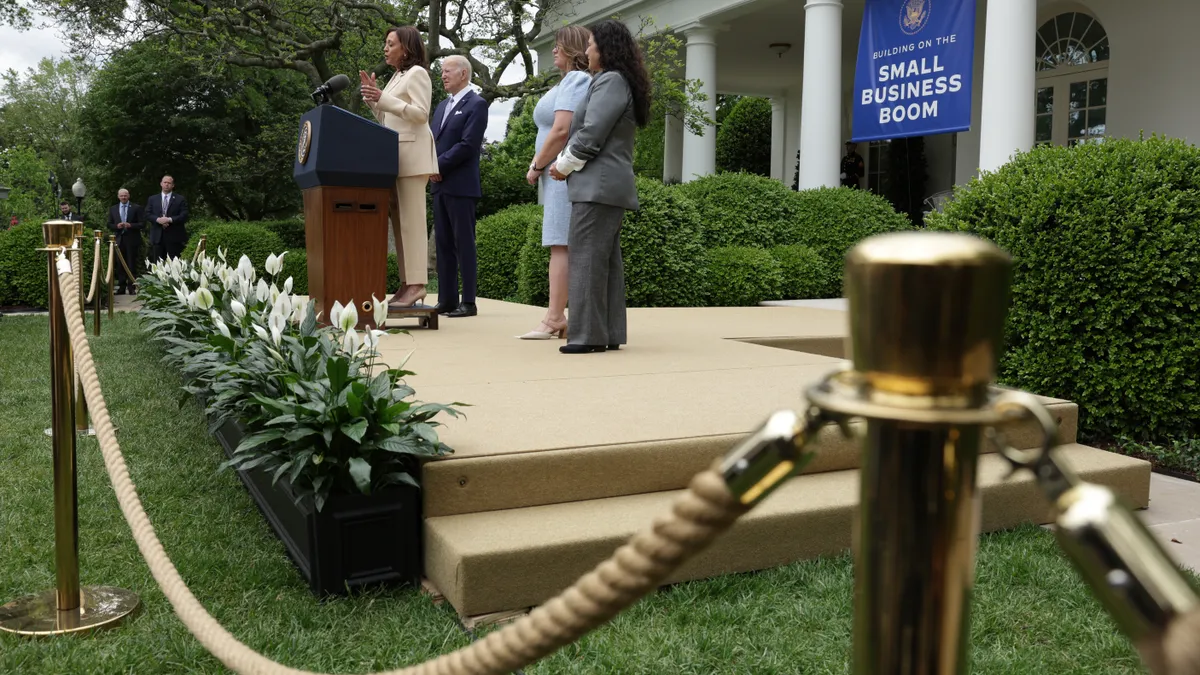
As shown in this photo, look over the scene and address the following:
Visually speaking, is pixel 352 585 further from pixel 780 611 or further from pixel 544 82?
pixel 544 82

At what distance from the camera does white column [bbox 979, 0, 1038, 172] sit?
38.3 feet

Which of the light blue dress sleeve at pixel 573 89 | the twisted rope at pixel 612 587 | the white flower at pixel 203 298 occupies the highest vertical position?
the light blue dress sleeve at pixel 573 89

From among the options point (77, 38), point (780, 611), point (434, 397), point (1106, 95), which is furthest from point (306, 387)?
point (77, 38)

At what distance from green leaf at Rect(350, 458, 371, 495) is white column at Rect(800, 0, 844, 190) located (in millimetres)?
12780

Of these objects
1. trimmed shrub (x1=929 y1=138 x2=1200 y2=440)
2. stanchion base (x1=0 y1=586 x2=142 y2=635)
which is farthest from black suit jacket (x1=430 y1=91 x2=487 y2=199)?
stanchion base (x1=0 y1=586 x2=142 y2=635)

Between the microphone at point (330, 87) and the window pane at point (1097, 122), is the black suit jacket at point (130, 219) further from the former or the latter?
the window pane at point (1097, 122)

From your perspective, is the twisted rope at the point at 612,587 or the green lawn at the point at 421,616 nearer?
the twisted rope at the point at 612,587

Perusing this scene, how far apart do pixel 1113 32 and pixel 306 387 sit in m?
14.7

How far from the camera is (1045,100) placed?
52.5ft

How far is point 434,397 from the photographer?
14.0 ft

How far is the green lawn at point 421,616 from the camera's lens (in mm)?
2529

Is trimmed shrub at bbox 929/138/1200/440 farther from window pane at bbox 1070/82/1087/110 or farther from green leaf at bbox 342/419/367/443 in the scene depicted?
window pane at bbox 1070/82/1087/110

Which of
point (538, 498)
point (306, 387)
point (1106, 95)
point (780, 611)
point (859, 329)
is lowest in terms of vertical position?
point (780, 611)

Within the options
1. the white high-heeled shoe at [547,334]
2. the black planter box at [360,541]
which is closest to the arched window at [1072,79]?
the white high-heeled shoe at [547,334]
